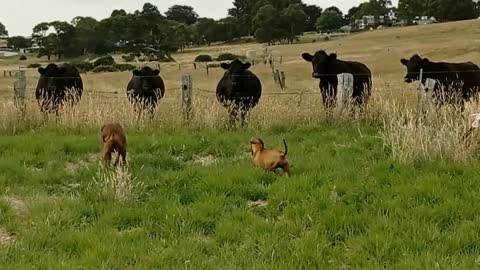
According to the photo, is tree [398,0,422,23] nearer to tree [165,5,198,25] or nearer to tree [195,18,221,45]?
tree [195,18,221,45]

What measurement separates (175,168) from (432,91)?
604 cm

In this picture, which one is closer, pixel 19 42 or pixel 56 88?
pixel 56 88

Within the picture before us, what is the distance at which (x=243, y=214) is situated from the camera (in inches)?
259

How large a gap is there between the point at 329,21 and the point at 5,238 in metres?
115

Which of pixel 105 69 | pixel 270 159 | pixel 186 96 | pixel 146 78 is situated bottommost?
pixel 105 69

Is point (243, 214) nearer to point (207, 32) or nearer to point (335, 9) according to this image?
point (207, 32)

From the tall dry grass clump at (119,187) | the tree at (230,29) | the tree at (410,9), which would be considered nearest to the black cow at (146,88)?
the tall dry grass clump at (119,187)

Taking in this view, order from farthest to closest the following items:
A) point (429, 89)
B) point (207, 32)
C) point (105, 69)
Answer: point (207, 32) < point (105, 69) < point (429, 89)

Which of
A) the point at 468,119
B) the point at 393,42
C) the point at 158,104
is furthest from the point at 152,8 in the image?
the point at 468,119

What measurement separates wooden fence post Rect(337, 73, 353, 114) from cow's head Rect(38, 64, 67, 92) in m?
7.05

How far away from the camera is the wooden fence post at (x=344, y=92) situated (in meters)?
13.7

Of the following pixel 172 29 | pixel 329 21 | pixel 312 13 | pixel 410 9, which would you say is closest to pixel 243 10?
pixel 312 13

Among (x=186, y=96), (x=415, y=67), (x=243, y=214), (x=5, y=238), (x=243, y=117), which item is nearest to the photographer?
(x=5, y=238)

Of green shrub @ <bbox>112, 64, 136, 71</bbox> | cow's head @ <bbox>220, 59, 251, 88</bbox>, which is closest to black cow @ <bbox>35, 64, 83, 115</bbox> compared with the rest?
cow's head @ <bbox>220, 59, 251, 88</bbox>
